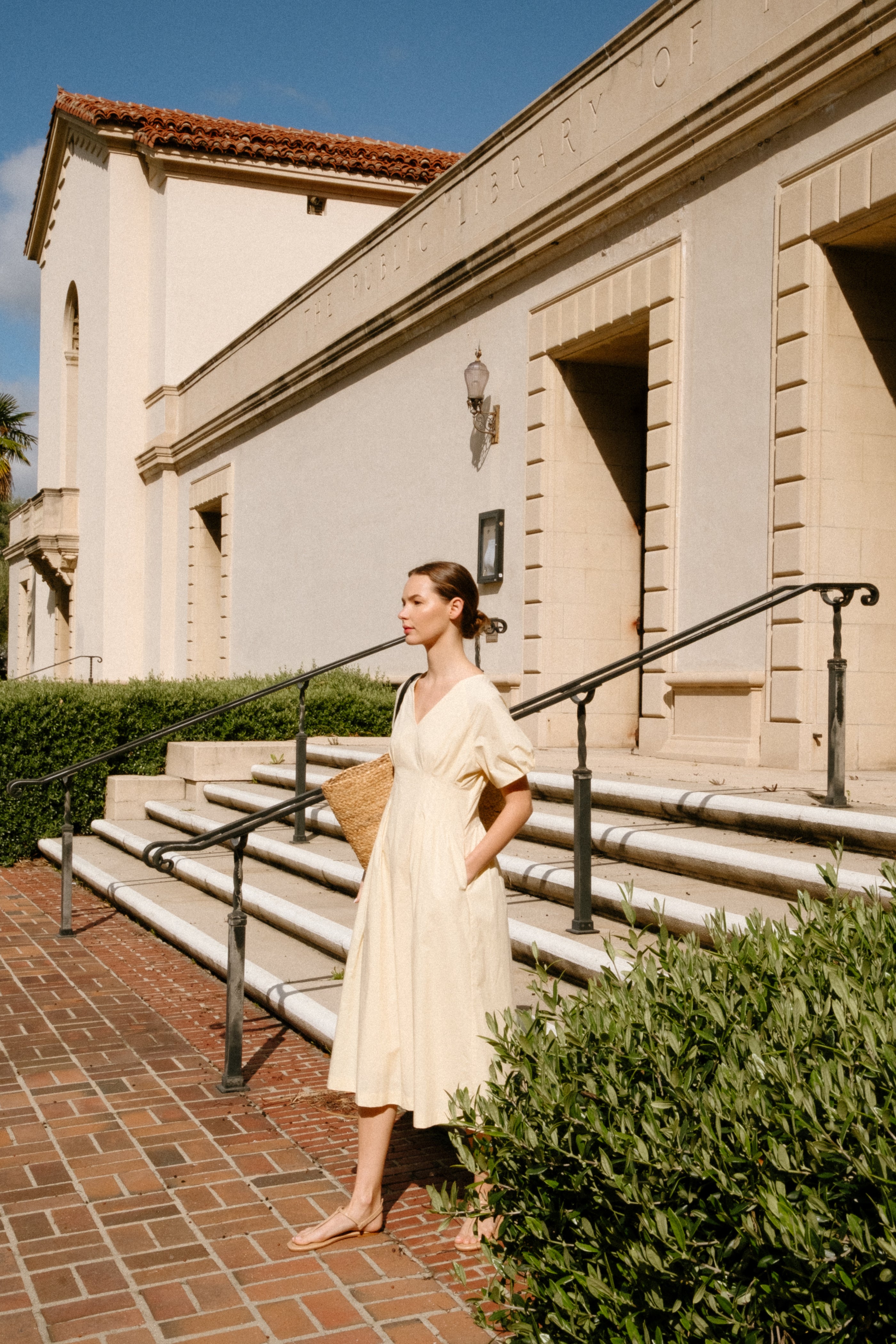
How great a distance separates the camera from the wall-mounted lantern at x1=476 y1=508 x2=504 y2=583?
11750 millimetres

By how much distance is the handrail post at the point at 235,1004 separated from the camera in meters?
5.23

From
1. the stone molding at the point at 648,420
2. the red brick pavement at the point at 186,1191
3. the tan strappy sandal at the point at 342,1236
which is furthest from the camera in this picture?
the stone molding at the point at 648,420

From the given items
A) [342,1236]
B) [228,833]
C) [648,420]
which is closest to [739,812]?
[228,833]

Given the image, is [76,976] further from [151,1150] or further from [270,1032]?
[151,1150]

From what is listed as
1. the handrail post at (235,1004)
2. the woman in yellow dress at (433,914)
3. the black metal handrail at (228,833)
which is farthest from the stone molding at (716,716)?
the woman in yellow dress at (433,914)

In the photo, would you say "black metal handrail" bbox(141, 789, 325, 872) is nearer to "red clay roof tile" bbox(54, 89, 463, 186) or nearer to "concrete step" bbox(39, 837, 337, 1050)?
"concrete step" bbox(39, 837, 337, 1050)

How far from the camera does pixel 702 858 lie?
5.99 m

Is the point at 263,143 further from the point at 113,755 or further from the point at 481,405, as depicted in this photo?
the point at 113,755

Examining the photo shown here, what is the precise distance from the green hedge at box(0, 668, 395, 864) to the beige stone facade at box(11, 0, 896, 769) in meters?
1.42

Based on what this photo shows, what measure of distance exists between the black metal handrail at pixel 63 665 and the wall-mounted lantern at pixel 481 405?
11.1 metres

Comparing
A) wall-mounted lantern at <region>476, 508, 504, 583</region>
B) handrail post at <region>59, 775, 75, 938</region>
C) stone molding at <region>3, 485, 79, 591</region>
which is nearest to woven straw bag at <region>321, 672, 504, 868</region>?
handrail post at <region>59, 775, 75, 938</region>

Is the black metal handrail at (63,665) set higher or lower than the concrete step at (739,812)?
higher

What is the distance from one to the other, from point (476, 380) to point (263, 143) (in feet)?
43.5

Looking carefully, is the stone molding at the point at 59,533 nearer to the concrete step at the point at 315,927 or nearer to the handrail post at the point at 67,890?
the concrete step at the point at 315,927
